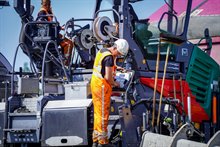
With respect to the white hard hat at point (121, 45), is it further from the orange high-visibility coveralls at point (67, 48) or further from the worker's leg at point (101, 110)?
the orange high-visibility coveralls at point (67, 48)

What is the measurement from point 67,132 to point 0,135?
105 cm

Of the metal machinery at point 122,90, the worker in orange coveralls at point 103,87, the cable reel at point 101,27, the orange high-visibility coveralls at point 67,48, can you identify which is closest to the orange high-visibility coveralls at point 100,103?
the worker in orange coveralls at point 103,87

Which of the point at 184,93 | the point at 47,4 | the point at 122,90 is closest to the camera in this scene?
the point at 122,90

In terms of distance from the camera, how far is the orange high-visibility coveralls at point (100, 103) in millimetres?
4781

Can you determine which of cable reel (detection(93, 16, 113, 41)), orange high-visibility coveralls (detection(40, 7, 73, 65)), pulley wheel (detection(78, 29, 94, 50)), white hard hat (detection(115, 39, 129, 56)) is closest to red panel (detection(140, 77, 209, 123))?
white hard hat (detection(115, 39, 129, 56))

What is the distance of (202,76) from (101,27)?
1918mm

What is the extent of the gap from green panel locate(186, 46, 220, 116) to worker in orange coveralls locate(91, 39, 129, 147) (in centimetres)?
146

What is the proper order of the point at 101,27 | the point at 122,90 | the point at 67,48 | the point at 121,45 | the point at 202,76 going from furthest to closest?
the point at 202,76 < the point at 67,48 < the point at 101,27 < the point at 122,90 < the point at 121,45

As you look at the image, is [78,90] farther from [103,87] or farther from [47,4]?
[47,4]

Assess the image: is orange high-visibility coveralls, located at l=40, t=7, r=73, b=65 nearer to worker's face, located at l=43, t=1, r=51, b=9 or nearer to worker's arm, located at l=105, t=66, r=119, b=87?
worker's face, located at l=43, t=1, r=51, b=9

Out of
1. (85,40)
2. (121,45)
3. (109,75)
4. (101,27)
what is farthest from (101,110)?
(85,40)

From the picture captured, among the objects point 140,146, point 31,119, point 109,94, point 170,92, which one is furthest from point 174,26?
point 31,119

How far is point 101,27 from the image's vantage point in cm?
546

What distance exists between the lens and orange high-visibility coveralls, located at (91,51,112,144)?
4.78 metres
